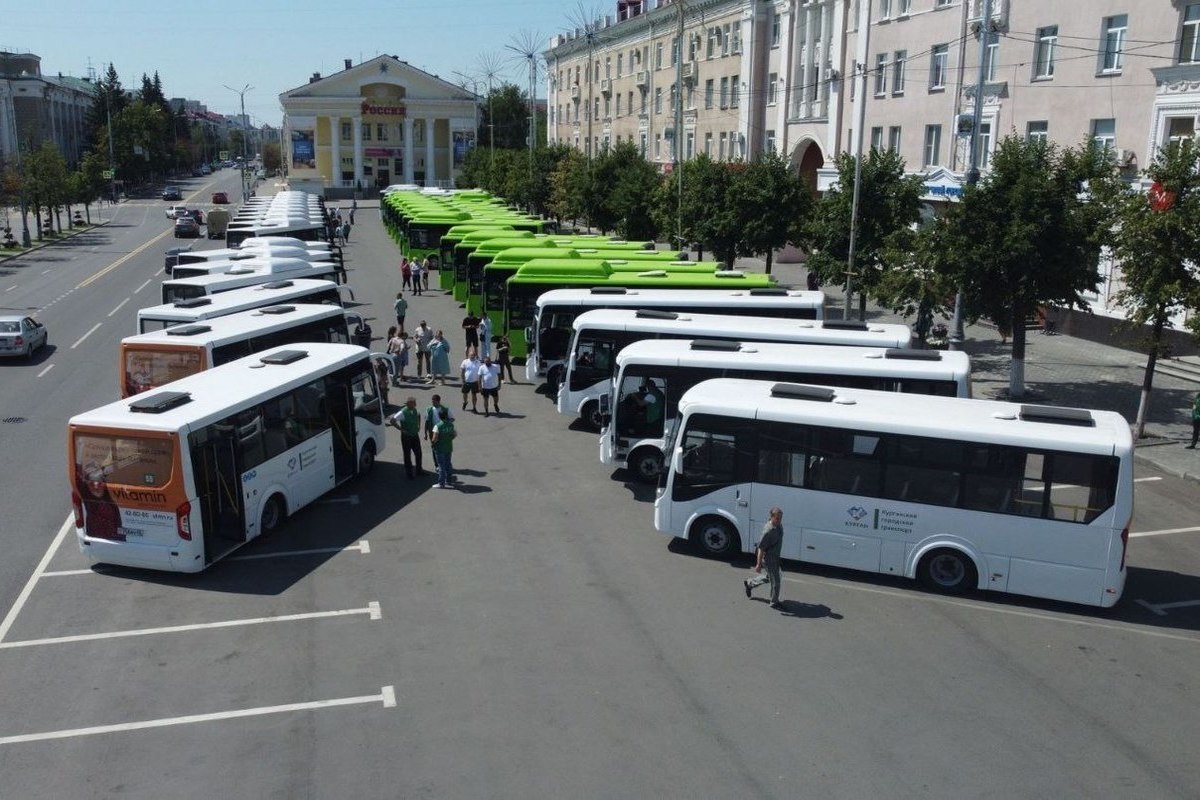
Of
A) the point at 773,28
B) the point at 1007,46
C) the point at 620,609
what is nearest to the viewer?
the point at 620,609

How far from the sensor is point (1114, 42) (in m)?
31.6

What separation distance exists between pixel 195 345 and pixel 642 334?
897 centimetres

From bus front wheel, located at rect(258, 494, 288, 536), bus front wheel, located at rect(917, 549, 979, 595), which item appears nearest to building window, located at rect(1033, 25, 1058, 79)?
bus front wheel, located at rect(917, 549, 979, 595)

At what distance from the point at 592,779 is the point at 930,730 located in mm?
3544

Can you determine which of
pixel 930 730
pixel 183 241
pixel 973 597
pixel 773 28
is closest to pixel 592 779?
pixel 930 730

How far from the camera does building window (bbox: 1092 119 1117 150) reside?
31734mm

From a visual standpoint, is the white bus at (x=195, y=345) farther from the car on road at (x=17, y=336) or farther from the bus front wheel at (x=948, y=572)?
the bus front wheel at (x=948, y=572)

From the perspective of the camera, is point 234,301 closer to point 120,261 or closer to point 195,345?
point 195,345

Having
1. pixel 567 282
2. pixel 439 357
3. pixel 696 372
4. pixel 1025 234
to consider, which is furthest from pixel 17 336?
pixel 1025 234

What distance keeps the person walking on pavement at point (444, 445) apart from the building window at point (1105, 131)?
77.6 feet

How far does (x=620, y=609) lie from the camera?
13398 millimetres

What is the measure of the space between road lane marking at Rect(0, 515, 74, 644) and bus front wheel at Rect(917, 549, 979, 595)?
38.9 ft

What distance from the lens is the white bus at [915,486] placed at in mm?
13406

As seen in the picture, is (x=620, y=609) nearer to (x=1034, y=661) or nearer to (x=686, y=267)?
(x=1034, y=661)
